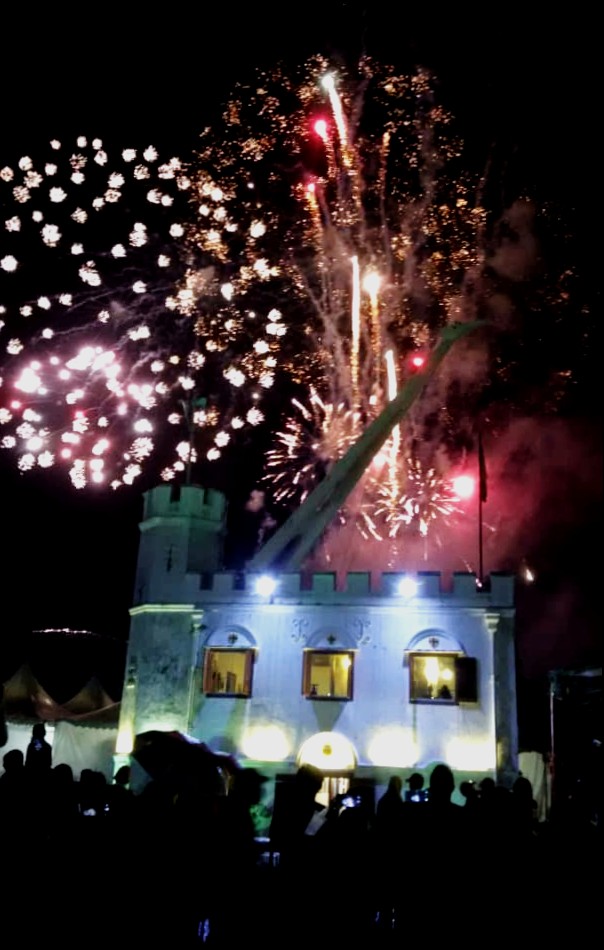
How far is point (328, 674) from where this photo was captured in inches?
902

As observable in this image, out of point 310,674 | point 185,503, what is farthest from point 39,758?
point 185,503

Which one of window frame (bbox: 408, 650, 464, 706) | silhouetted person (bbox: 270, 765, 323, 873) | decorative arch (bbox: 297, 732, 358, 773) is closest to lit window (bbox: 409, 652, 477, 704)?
window frame (bbox: 408, 650, 464, 706)

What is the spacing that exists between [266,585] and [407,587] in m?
4.05

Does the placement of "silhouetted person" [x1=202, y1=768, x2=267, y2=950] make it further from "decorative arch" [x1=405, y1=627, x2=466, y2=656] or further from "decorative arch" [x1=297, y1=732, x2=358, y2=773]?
"decorative arch" [x1=405, y1=627, x2=466, y2=656]

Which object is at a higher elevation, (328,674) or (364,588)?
(364,588)

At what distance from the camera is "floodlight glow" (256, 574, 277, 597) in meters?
23.9

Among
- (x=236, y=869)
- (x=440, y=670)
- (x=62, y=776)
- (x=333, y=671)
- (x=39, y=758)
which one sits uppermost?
(x=440, y=670)

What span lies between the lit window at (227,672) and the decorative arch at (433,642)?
4486mm

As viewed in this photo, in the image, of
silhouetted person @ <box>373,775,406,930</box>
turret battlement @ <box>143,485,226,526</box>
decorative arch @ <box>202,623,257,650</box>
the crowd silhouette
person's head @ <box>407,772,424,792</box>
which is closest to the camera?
the crowd silhouette

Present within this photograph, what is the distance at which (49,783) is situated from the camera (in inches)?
305

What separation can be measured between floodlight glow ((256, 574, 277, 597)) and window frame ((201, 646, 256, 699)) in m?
1.64

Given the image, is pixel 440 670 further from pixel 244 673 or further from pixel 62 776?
pixel 62 776

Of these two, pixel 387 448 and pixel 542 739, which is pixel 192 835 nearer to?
pixel 387 448

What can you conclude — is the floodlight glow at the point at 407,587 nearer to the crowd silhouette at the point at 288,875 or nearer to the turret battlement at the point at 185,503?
the turret battlement at the point at 185,503
